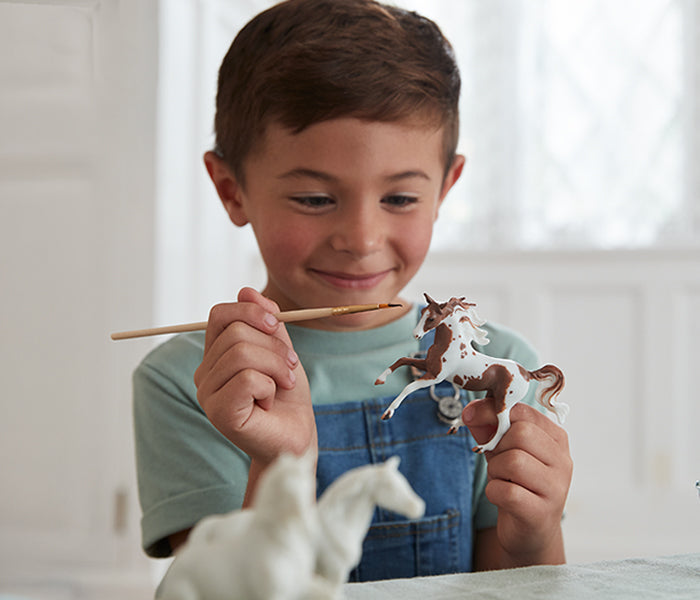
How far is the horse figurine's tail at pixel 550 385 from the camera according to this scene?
0.58 m

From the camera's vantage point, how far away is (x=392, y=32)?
2.77ft

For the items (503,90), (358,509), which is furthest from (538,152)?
(358,509)

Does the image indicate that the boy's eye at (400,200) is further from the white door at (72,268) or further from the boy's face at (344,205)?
the white door at (72,268)

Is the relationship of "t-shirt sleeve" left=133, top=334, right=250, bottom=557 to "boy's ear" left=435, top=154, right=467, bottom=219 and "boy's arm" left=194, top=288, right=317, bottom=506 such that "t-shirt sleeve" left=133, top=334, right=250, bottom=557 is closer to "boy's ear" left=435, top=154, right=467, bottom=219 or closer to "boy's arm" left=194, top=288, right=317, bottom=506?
"boy's arm" left=194, top=288, right=317, bottom=506

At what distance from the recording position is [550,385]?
58cm

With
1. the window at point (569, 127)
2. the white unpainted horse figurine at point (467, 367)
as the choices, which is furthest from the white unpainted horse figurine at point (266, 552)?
the window at point (569, 127)

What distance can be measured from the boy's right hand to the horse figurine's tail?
209 millimetres

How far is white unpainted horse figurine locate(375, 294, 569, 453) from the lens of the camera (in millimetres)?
573

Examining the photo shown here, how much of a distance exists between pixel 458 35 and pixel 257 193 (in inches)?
77.5

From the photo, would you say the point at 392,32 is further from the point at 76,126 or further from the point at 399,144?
the point at 76,126

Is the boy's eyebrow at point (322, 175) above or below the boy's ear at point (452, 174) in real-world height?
below

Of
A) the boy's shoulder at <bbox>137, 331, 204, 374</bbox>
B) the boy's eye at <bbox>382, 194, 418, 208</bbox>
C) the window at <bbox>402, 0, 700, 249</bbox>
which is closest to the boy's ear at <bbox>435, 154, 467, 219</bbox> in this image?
the boy's eye at <bbox>382, 194, 418, 208</bbox>

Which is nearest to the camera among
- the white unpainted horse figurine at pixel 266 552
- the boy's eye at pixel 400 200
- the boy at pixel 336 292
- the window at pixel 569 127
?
the white unpainted horse figurine at pixel 266 552

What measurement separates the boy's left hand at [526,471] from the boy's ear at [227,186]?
→ 1.42ft
